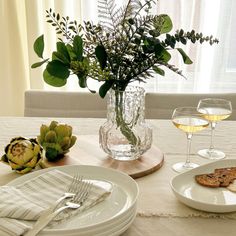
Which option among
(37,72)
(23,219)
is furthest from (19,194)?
(37,72)

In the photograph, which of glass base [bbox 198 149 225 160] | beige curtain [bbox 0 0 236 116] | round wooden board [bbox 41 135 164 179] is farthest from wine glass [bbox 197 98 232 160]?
beige curtain [bbox 0 0 236 116]

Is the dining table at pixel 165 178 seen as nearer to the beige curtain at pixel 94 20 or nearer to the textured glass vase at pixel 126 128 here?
the textured glass vase at pixel 126 128

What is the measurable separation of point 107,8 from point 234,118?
952mm

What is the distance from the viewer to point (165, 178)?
38.4 inches

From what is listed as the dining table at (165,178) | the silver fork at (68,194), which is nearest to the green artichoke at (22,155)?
the dining table at (165,178)

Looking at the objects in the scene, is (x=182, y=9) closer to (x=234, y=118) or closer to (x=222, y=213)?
(x=234, y=118)

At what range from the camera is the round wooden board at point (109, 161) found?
1003mm

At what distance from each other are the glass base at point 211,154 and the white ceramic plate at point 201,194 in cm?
14

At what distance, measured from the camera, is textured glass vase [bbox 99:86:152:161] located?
3.33 feet

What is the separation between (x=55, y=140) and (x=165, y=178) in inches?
12.3

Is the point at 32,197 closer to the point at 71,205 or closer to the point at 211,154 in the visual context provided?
the point at 71,205

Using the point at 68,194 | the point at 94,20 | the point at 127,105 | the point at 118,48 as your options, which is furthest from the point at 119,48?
the point at 94,20

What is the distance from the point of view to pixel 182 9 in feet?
7.45

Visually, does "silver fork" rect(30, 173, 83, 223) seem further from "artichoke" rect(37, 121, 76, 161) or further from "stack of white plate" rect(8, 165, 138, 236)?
"artichoke" rect(37, 121, 76, 161)
